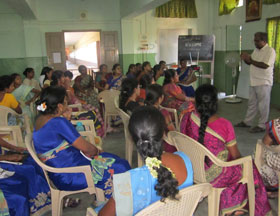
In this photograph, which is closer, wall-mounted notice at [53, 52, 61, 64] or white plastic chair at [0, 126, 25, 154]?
white plastic chair at [0, 126, 25, 154]

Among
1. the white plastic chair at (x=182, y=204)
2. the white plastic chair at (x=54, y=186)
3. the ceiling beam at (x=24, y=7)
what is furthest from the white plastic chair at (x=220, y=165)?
the ceiling beam at (x=24, y=7)

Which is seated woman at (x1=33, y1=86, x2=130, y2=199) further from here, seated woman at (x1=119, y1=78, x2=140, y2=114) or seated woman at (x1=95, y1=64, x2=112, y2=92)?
seated woman at (x1=95, y1=64, x2=112, y2=92)

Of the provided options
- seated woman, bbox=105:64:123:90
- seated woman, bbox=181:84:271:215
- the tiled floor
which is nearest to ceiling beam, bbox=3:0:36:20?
seated woman, bbox=105:64:123:90

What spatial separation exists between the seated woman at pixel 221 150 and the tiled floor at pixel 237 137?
6.2 inches

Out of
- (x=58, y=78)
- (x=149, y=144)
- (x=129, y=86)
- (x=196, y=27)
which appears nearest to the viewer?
(x=149, y=144)

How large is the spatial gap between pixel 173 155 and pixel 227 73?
24.2ft

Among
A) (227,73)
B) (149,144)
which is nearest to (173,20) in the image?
(227,73)

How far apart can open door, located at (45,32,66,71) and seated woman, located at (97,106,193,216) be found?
698 cm

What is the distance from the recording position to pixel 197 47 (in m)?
7.63

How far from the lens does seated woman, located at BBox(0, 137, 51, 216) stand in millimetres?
1739

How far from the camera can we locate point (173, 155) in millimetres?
1284

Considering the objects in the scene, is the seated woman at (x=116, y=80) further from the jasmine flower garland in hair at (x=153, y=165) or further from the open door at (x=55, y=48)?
the jasmine flower garland in hair at (x=153, y=165)

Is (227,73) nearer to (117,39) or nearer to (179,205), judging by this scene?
(117,39)

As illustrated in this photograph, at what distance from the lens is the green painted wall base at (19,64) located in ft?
24.6
